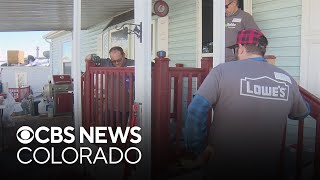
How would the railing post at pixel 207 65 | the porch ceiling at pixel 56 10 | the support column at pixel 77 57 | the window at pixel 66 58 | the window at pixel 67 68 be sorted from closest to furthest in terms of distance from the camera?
the railing post at pixel 207 65 < the support column at pixel 77 57 < the porch ceiling at pixel 56 10 < the window at pixel 66 58 < the window at pixel 67 68

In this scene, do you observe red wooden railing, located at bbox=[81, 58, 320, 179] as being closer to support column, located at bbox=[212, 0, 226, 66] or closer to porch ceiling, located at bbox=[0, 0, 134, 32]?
support column, located at bbox=[212, 0, 226, 66]

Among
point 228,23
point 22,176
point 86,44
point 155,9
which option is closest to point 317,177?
point 228,23

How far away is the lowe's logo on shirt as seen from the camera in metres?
2.14

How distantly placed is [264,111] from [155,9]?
5.25m

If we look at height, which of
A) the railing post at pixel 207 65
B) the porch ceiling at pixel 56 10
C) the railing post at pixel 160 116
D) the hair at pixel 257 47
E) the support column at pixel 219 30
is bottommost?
the railing post at pixel 160 116

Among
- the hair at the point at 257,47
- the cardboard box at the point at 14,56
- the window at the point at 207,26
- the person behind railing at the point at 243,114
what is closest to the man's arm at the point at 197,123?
the person behind railing at the point at 243,114

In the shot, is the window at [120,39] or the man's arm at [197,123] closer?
the man's arm at [197,123]

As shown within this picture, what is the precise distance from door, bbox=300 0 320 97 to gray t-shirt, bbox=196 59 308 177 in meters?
2.29

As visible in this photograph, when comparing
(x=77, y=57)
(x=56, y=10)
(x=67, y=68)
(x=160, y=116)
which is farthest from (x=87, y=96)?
(x=67, y=68)

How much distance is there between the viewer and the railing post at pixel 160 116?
10.5ft

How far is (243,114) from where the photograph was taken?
2.16m

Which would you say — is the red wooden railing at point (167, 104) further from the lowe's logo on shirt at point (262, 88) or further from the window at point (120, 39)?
the window at point (120, 39)

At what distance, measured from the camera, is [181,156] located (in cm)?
357

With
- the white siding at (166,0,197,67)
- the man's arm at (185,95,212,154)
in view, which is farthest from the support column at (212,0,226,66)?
the white siding at (166,0,197,67)
